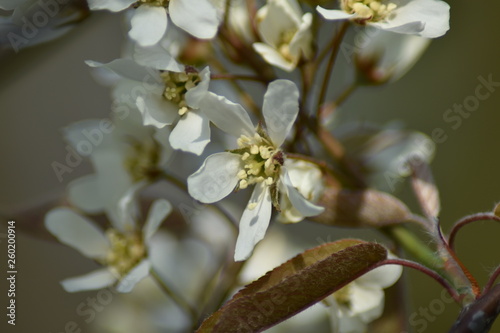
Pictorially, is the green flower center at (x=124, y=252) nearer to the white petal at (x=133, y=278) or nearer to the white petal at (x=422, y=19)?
the white petal at (x=133, y=278)

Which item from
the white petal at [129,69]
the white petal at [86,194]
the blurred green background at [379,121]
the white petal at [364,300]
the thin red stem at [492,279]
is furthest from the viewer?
the blurred green background at [379,121]

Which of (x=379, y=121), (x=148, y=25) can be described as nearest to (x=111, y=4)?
(x=148, y=25)

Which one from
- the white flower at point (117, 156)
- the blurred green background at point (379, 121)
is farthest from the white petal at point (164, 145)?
the blurred green background at point (379, 121)

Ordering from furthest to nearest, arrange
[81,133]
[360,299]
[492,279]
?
1. [81,133]
2. [360,299]
3. [492,279]

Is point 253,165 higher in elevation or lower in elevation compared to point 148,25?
lower

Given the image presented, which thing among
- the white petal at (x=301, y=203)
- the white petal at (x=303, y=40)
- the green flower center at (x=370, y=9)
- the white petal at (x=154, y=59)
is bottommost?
the white petal at (x=301, y=203)

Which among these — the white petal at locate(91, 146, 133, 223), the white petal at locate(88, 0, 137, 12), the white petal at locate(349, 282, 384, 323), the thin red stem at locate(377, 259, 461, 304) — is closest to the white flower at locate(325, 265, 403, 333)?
the white petal at locate(349, 282, 384, 323)

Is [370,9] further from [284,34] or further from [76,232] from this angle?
[76,232]
